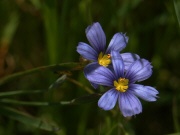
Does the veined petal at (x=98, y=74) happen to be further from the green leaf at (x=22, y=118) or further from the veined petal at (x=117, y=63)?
the green leaf at (x=22, y=118)

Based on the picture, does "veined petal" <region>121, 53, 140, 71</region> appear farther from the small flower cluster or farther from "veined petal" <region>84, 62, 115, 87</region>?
"veined petal" <region>84, 62, 115, 87</region>

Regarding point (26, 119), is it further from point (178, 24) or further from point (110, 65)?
point (178, 24)

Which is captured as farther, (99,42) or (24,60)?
(24,60)

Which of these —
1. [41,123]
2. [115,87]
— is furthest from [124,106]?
[41,123]

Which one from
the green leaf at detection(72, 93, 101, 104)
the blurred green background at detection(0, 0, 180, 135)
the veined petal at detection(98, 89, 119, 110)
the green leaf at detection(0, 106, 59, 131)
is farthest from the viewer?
the blurred green background at detection(0, 0, 180, 135)

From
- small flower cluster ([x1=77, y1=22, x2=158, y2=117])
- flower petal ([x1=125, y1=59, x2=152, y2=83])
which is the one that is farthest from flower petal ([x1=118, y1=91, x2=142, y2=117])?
flower petal ([x1=125, y1=59, x2=152, y2=83])

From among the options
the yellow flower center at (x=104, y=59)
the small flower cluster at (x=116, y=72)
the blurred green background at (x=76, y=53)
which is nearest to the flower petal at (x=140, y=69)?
the small flower cluster at (x=116, y=72)
